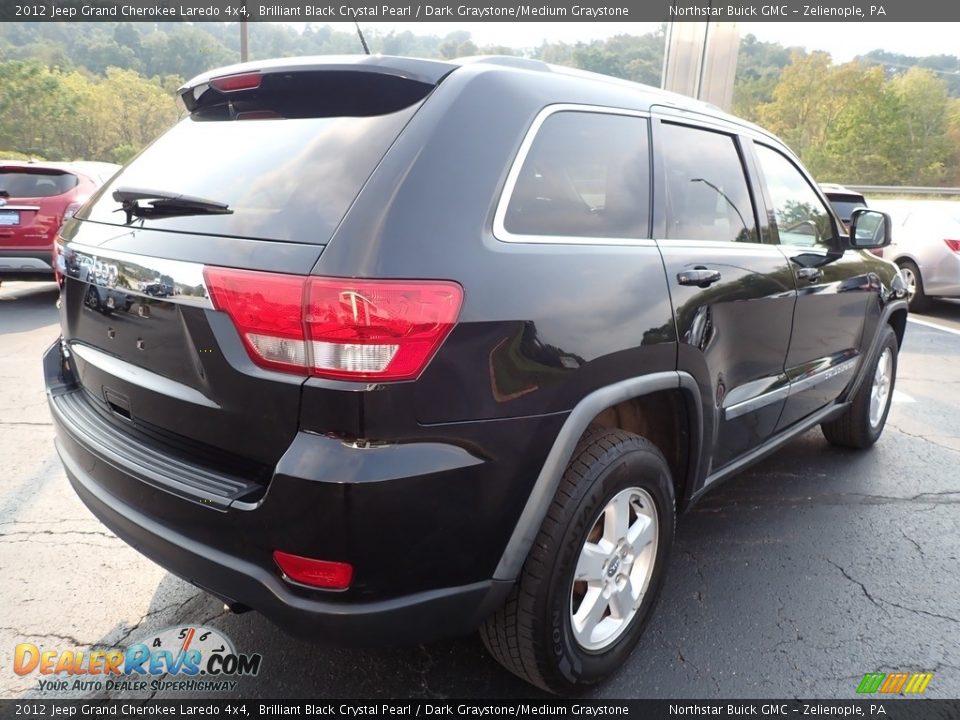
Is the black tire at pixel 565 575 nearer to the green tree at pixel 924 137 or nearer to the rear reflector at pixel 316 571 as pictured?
the rear reflector at pixel 316 571

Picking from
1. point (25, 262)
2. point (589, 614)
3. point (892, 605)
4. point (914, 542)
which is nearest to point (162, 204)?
point (589, 614)

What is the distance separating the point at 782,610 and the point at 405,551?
67.1 inches

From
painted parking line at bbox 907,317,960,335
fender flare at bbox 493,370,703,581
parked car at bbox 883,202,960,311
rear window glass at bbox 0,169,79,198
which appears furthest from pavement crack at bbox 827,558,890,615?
rear window glass at bbox 0,169,79,198

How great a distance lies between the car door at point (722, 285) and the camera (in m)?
2.31

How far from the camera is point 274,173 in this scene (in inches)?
73.0

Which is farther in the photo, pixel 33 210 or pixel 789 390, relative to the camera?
pixel 33 210

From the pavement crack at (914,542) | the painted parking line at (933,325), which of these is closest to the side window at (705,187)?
the pavement crack at (914,542)

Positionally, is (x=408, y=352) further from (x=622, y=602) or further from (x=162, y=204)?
(x=622, y=602)

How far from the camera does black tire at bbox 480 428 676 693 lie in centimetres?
184

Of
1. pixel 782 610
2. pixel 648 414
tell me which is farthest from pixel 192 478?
pixel 782 610

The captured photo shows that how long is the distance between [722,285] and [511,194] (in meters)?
1.01

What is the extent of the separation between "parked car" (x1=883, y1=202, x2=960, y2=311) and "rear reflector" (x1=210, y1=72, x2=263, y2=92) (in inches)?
357

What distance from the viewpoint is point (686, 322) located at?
224cm

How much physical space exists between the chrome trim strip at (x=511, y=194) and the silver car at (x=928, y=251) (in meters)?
8.56
